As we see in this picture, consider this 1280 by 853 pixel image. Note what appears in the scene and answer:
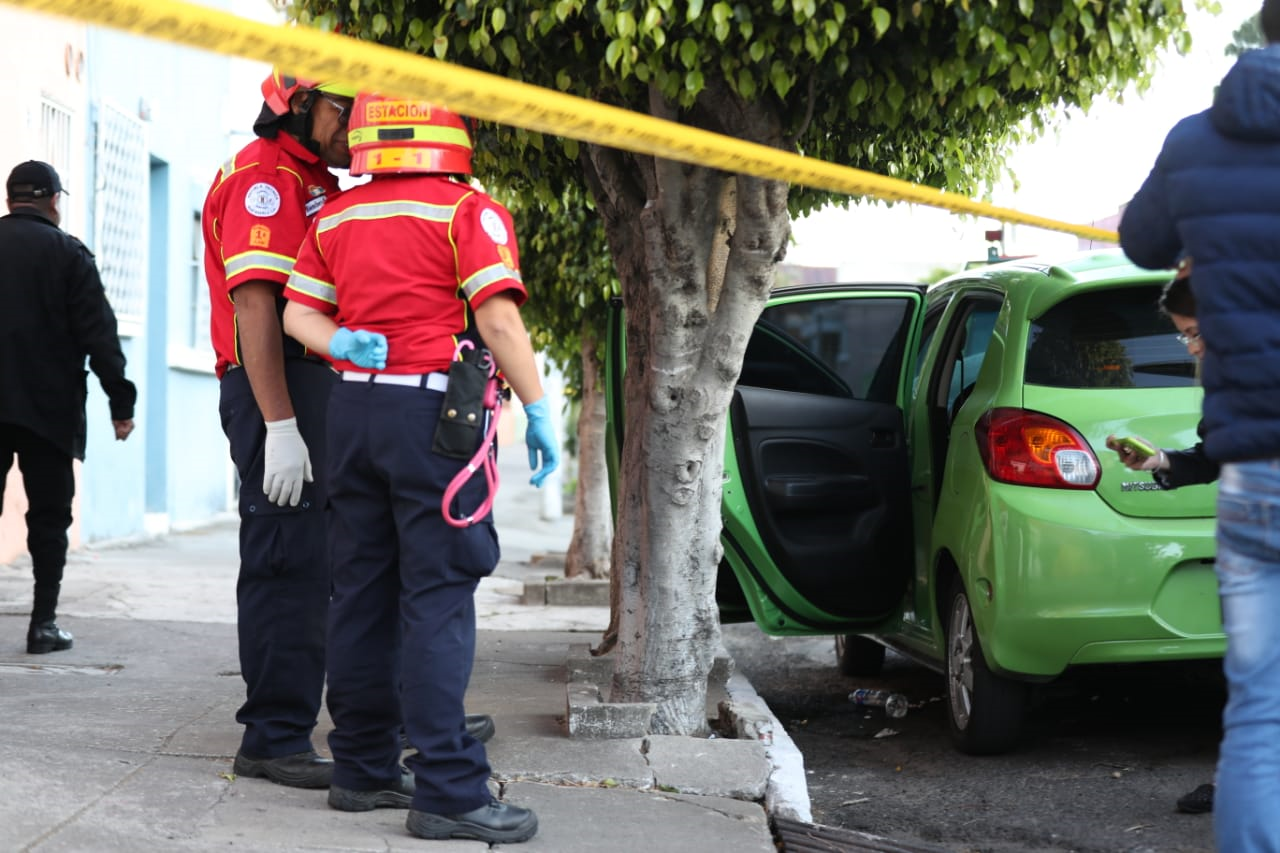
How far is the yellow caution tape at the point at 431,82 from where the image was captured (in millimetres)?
2373

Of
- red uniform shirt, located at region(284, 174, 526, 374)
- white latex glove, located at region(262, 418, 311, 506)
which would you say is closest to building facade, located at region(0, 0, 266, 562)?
white latex glove, located at region(262, 418, 311, 506)

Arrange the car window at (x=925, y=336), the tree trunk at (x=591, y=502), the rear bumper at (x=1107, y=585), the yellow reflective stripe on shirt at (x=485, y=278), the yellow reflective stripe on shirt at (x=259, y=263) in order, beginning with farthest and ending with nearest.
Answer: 1. the tree trunk at (x=591, y=502)
2. the car window at (x=925, y=336)
3. the rear bumper at (x=1107, y=585)
4. the yellow reflective stripe on shirt at (x=259, y=263)
5. the yellow reflective stripe on shirt at (x=485, y=278)

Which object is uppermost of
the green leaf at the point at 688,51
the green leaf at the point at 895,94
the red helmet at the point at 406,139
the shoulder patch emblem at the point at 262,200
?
the green leaf at the point at 688,51

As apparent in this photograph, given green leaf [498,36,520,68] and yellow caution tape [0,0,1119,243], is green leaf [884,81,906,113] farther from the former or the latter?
green leaf [498,36,520,68]

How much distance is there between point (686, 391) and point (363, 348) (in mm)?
1605

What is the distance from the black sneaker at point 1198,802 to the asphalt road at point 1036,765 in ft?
0.10

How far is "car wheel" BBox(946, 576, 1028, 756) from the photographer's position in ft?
17.1

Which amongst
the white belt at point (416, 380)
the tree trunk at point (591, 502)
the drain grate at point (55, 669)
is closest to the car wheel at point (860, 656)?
the drain grate at point (55, 669)

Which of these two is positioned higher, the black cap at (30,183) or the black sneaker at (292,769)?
the black cap at (30,183)

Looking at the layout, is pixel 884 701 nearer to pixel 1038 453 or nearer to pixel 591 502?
pixel 1038 453

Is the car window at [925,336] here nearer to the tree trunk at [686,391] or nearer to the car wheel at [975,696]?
the car wheel at [975,696]

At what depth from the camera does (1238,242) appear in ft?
9.28

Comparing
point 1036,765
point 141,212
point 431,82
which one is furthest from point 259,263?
point 141,212

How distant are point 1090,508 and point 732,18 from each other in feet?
6.09
